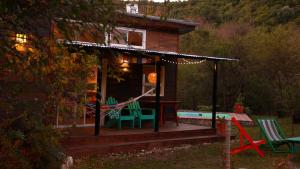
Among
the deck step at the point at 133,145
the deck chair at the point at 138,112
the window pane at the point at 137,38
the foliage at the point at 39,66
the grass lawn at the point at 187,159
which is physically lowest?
the grass lawn at the point at 187,159

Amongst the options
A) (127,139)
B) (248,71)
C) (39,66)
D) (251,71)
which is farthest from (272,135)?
(251,71)

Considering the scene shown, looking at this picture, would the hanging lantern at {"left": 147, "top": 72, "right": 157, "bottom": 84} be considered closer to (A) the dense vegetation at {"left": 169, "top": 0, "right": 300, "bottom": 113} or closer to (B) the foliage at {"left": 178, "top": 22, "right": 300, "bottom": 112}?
(A) the dense vegetation at {"left": 169, "top": 0, "right": 300, "bottom": 113}

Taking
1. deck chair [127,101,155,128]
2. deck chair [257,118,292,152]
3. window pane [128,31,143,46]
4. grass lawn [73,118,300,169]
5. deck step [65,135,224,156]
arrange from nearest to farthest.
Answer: grass lawn [73,118,300,169]
deck step [65,135,224,156]
deck chair [257,118,292,152]
deck chair [127,101,155,128]
window pane [128,31,143,46]

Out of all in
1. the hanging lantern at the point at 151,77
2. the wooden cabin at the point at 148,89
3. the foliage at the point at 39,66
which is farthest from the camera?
the hanging lantern at the point at 151,77

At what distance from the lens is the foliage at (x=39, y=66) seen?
2.58m

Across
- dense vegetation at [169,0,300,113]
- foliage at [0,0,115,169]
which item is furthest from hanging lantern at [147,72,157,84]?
foliage at [0,0,115,169]

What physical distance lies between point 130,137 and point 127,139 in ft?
0.31

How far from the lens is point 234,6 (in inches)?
1310

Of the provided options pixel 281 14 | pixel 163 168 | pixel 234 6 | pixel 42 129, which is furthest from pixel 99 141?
pixel 234 6

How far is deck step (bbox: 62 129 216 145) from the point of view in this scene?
9.14 m

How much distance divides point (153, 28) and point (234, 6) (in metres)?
21.5

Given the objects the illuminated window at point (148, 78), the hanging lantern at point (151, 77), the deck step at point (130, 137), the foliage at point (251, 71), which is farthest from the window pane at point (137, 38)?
the foliage at point (251, 71)

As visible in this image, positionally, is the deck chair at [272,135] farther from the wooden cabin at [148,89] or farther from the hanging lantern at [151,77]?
the hanging lantern at [151,77]

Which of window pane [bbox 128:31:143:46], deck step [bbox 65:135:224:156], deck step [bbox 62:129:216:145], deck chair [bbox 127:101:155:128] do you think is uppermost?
window pane [bbox 128:31:143:46]
